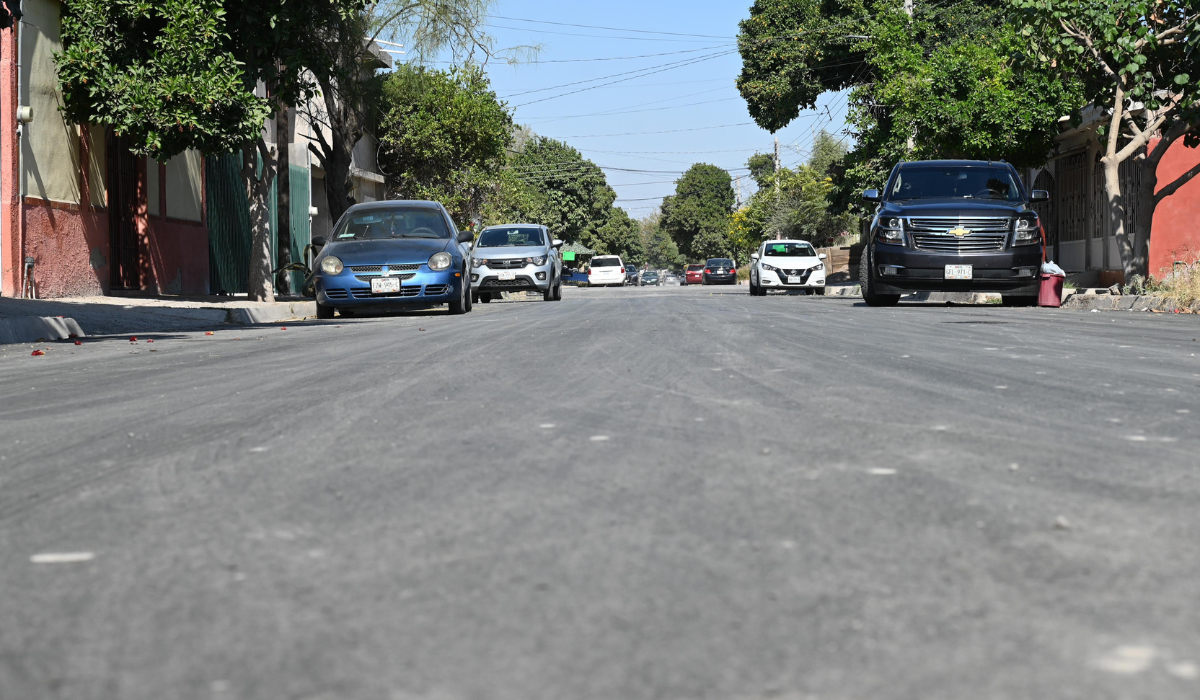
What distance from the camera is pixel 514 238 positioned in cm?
2511

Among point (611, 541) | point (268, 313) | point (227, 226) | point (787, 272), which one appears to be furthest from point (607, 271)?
point (611, 541)

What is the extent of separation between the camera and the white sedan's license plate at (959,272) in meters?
15.7

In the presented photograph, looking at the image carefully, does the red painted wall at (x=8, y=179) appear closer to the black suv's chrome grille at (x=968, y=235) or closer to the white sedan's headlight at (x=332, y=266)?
the white sedan's headlight at (x=332, y=266)

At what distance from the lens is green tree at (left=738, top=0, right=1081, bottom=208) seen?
23266 mm

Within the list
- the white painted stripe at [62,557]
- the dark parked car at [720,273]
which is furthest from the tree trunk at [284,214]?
the dark parked car at [720,273]

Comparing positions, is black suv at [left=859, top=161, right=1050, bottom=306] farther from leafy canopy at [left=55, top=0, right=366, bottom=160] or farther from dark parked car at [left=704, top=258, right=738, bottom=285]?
dark parked car at [left=704, top=258, right=738, bottom=285]

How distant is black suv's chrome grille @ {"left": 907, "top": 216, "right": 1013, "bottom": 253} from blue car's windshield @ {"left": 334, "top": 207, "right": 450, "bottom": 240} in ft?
21.7

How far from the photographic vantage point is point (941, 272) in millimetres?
15781

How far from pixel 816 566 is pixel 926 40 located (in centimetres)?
3843

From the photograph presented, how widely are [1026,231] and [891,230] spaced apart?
1702mm

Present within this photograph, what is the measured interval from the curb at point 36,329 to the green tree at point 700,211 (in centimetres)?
11290

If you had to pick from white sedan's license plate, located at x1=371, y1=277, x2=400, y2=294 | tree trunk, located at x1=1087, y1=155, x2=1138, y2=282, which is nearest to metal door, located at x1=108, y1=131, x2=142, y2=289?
white sedan's license plate, located at x1=371, y1=277, x2=400, y2=294

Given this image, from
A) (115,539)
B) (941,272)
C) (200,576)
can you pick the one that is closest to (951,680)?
(200,576)

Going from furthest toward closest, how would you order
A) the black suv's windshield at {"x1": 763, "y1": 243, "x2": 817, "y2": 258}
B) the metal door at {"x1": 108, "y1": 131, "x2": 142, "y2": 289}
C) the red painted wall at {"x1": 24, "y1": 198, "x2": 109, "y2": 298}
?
1. the black suv's windshield at {"x1": 763, "y1": 243, "x2": 817, "y2": 258}
2. the metal door at {"x1": 108, "y1": 131, "x2": 142, "y2": 289}
3. the red painted wall at {"x1": 24, "y1": 198, "x2": 109, "y2": 298}
